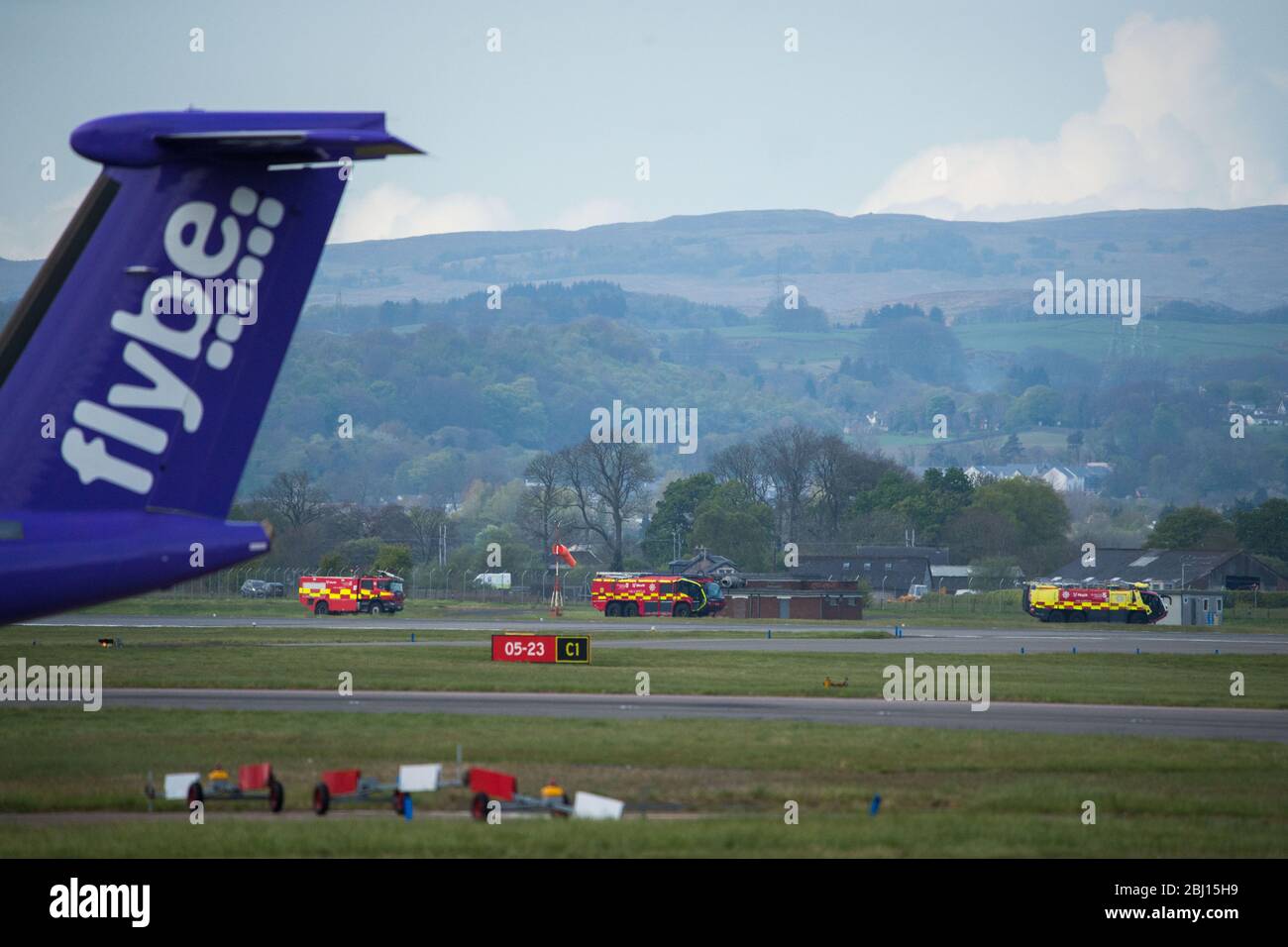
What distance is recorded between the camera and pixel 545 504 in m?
168

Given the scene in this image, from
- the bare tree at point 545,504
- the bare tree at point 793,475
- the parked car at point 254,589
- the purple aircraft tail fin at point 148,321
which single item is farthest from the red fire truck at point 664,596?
the bare tree at point 793,475

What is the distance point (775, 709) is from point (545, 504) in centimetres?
13222

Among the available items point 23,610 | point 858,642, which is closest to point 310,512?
point 858,642

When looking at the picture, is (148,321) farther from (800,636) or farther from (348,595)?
(348,595)

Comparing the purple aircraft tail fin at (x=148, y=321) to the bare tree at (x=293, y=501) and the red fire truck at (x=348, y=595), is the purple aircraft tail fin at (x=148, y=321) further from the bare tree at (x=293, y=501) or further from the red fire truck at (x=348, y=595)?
the bare tree at (x=293, y=501)

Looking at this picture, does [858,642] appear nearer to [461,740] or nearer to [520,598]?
[461,740]

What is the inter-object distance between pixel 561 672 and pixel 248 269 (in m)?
32.6

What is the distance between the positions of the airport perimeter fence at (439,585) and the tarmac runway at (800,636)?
22471 millimetres

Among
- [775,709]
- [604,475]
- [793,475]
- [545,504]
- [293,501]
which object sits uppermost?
[604,475]

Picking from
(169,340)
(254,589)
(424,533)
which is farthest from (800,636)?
(424,533)

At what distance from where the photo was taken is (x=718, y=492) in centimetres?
16275

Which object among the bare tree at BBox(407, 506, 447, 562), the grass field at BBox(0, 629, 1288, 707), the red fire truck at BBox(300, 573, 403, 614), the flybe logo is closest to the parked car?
the red fire truck at BBox(300, 573, 403, 614)

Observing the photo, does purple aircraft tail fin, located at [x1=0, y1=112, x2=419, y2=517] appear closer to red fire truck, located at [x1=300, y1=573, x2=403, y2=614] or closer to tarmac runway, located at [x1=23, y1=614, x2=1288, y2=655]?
tarmac runway, located at [x1=23, y1=614, x2=1288, y2=655]

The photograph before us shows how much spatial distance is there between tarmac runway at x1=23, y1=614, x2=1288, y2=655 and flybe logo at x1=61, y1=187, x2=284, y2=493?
1770 inches
